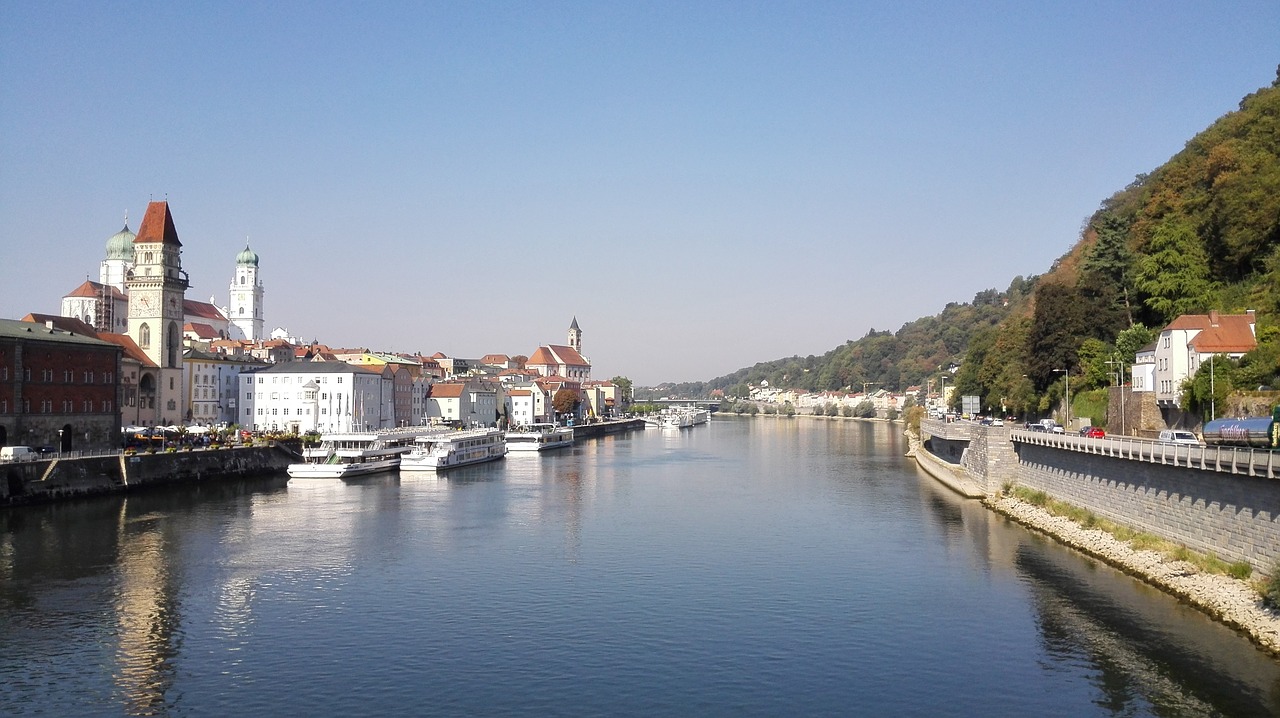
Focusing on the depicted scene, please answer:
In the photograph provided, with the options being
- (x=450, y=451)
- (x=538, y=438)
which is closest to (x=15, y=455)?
(x=450, y=451)

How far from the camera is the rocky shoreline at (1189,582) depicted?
18.5 m

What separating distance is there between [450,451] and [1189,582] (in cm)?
4565

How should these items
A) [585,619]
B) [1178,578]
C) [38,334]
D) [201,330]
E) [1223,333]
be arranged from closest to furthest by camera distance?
1. [585,619]
2. [1178,578]
3. [1223,333]
4. [38,334]
5. [201,330]

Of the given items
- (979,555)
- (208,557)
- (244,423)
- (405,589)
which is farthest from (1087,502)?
(244,423)

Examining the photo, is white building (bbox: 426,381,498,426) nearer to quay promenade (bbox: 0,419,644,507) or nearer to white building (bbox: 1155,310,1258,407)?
quay promenade (bbox: 0,419,644,507)

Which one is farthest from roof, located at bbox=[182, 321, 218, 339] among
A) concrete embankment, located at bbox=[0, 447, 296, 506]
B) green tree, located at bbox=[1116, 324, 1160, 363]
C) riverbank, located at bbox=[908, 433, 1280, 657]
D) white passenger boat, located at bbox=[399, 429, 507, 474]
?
riverbank, located at bbox=[908, 433, 1280, 657]

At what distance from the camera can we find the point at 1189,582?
70.7ft

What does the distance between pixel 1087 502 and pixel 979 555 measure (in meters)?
4.13

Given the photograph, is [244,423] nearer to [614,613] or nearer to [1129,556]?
[614,613]

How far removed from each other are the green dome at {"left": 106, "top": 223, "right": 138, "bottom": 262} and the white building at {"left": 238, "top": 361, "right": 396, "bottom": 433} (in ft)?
112

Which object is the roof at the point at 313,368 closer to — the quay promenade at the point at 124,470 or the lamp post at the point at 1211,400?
the quay promenade at the point at 124,470

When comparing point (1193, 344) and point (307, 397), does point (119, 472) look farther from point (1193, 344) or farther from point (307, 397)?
point (1193, 344)

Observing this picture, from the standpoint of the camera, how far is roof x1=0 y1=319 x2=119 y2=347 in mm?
44603

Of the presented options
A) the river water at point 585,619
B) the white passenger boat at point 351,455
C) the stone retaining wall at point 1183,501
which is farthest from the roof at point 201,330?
the stone retaining wall at point 1183,501
